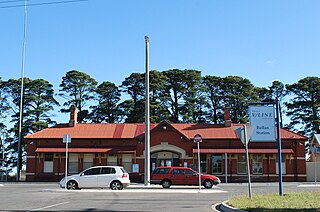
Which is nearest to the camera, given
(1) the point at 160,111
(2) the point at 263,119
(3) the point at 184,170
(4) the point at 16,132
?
(2) the point at 263,119

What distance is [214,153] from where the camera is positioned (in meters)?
41.1

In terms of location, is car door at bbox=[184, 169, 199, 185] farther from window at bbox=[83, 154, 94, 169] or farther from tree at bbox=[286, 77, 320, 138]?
tree at bbox=[286, 77, 320, 138]

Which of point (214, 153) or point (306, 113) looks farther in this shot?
point (306, 113)

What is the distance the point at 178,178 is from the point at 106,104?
35255 mm

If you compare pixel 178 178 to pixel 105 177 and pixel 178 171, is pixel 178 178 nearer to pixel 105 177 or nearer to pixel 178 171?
pixel 178 171

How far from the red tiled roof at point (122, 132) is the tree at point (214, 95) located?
1860 centimetres

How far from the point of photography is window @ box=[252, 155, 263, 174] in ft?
135

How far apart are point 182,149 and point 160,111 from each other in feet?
57.8

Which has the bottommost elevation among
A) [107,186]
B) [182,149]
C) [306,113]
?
[107,186]

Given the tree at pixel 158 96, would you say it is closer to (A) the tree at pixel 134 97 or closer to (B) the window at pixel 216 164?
(A) the tree at pixel 134 97

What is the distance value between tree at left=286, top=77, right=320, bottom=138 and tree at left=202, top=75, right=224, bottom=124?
10413 millimetres

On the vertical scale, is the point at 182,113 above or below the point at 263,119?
above

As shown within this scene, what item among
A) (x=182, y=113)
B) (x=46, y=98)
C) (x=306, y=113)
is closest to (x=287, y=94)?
(x=306, y=113)

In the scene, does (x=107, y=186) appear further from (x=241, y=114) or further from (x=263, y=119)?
(x=241, y=114)
